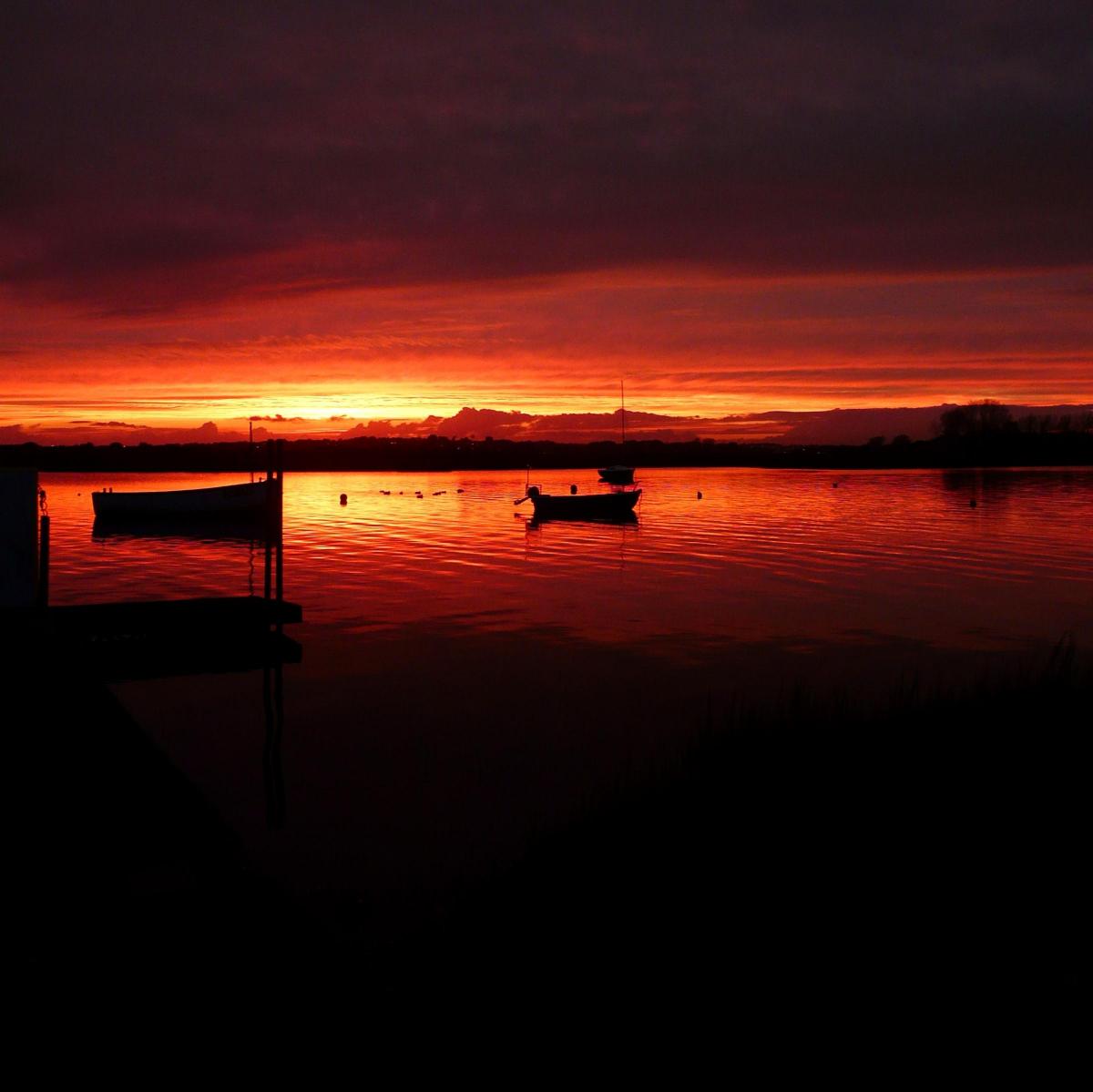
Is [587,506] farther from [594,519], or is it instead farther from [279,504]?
[279,504]

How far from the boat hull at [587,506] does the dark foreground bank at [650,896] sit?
Result: 5803 cm

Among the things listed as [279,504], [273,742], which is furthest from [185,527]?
[273,742]

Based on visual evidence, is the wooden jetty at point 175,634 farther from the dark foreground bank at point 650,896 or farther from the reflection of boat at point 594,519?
the reflection of boat at point 594,519

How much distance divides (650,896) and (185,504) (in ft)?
209

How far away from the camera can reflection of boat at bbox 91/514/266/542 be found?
5825 centimetres

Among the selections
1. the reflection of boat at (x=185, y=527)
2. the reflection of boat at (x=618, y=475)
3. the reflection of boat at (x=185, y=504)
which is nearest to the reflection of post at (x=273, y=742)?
the reflection of boat at (x=185, y=527)

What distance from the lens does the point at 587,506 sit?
228ft

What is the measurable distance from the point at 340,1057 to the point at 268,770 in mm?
8931

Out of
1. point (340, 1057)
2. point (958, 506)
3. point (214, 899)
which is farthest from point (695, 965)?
point (958, 506)

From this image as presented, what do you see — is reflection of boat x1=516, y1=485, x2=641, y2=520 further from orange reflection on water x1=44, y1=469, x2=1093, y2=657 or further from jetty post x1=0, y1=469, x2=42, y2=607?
jetty post x1=0, y1=469, x2=42, y2=607

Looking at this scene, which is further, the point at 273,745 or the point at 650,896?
the point at 273,745

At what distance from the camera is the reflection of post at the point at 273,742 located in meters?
12.4

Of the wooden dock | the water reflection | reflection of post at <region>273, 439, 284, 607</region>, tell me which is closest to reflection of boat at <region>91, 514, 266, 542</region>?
reflection of post at <region>273, 439, 284, 607</region>

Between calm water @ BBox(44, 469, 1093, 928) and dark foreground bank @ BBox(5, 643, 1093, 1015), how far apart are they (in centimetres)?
169
